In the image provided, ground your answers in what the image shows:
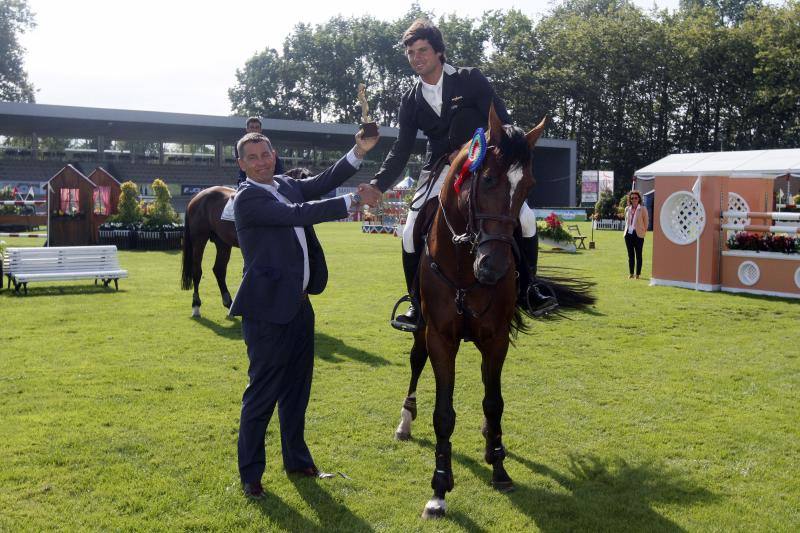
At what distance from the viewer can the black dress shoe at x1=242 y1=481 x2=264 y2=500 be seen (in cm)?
412

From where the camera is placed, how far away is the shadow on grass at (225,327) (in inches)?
354

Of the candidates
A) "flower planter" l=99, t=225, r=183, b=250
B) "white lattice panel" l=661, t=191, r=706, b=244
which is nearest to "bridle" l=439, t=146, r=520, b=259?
"white lattice panel" l=661, t=191, r=706, b=244

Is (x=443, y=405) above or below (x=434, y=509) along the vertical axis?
above

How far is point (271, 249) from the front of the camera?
4176mm

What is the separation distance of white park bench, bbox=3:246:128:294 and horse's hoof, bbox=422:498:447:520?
10751 millimetres

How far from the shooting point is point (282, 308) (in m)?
4.14

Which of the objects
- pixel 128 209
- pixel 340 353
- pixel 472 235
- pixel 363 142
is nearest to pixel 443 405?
pixel 472 235

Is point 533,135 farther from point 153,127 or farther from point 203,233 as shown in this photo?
point 153,127

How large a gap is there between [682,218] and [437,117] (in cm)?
1031

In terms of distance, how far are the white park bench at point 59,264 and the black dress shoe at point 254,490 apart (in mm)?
10015

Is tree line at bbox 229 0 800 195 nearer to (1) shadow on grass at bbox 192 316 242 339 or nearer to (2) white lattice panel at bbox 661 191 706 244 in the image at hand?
(2) white lattice panel at bbox 661 191 706 244

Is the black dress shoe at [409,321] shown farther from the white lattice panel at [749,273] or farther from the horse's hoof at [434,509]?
the white lattice panel at [749,273]

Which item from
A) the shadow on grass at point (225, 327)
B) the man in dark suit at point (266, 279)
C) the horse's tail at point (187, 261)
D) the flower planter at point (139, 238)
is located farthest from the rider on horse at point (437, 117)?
the flower planter at point (139, 238)

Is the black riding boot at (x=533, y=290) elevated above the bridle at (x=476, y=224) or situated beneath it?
situated beneath
